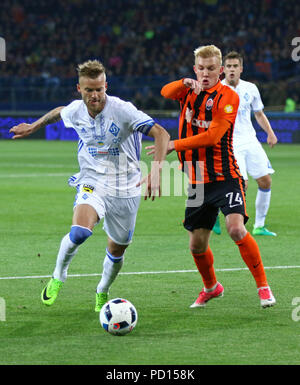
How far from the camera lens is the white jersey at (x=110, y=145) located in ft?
21.9

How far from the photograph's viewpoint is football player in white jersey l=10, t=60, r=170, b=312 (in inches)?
256

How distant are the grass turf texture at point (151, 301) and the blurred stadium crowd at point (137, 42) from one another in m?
20.7

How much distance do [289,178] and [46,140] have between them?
53.2 feet

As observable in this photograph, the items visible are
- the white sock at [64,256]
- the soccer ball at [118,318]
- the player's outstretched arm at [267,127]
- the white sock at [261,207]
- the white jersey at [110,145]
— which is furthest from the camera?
the white sock at [261,207]

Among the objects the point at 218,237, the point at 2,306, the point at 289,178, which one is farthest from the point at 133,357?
the point at 289,178

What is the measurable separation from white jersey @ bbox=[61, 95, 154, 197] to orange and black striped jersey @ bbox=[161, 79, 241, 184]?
0.40 meters

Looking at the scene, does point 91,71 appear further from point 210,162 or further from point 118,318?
point 118,318

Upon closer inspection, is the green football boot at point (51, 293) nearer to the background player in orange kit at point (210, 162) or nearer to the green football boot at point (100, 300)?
the green football boot at point (100, 300)

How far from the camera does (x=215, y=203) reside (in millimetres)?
6867

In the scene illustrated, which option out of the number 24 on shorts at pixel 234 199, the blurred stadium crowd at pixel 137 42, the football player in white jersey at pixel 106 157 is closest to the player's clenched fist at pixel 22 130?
the football player in white jersey at pixel 106 157

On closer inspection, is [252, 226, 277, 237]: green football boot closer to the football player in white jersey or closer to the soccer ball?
the football player in white jersey

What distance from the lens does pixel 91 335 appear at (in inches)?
231

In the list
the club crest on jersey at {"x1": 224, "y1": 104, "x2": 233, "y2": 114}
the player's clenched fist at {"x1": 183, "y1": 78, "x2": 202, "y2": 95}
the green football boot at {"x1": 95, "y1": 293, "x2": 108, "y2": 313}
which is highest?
the player's clenched fist at {"x1": 183, "y1": 78, "x2": 202, "y2": 95}

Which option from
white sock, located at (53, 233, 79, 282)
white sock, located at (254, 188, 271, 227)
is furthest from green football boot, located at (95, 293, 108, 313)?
white sock, located at (254, 188, 271, 227)
